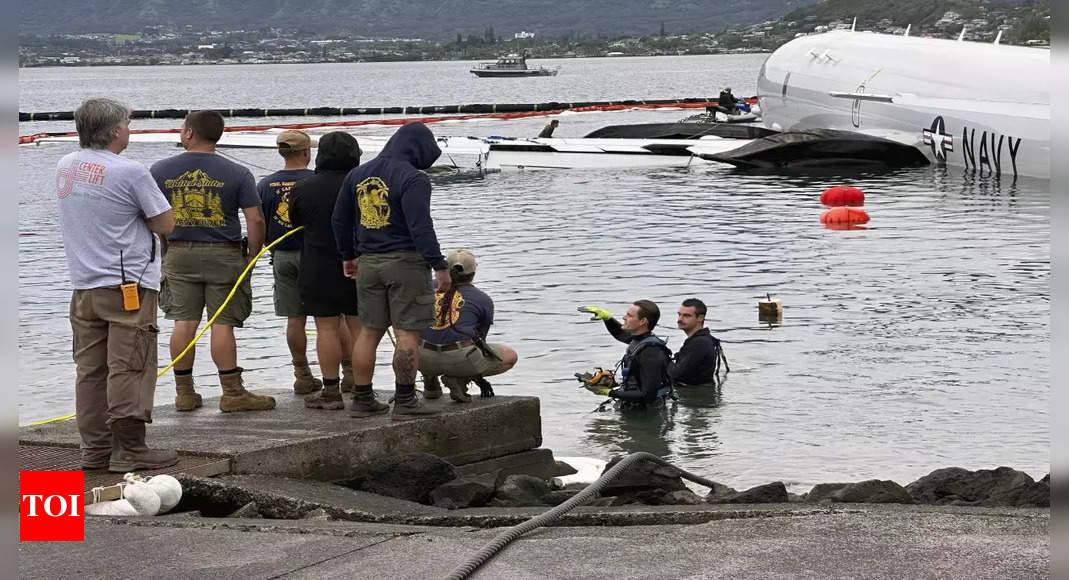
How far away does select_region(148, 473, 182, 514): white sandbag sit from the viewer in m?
8.00

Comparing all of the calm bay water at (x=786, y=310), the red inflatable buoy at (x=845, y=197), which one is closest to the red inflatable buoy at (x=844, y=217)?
the calm bay water at (x=786, y=310)

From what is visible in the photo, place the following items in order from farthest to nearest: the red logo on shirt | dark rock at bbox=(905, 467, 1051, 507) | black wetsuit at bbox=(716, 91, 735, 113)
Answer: black wetsuit at bbox=(716, 91, 735, 113)
dark rock at bbox=(905, 467, 1051, 507)
the red logo on shirt

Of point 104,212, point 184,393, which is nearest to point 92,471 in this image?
point 104,212

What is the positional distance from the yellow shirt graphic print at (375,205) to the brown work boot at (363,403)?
3.73 feet

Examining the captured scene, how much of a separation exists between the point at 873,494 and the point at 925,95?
3787 cm

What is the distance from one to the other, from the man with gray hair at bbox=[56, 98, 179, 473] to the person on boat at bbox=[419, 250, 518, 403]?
8.12 feet

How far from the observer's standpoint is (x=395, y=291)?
373 inches

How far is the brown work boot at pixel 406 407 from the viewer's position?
9773mm

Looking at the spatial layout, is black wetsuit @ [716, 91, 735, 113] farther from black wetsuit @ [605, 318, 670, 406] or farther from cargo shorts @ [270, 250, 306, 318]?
cargo shorts @ [270, 250, 306, 318]

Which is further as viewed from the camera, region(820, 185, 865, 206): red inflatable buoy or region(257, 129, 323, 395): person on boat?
region(820, 185, 865, 206): red inflatable buoy

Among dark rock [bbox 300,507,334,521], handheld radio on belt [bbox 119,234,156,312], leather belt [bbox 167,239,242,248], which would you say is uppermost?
leather belt [bbox 167,239,242,248]

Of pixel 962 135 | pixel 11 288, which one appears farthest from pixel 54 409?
pixel 962 135

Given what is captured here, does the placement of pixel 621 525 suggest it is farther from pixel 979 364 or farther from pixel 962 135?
pixel 962 135

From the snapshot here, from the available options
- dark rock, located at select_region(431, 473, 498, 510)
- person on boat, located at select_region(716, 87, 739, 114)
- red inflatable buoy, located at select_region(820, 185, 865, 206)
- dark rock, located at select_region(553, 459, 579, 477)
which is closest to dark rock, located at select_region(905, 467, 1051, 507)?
dark rock, located at select_region(553, 459, 579, 477)
